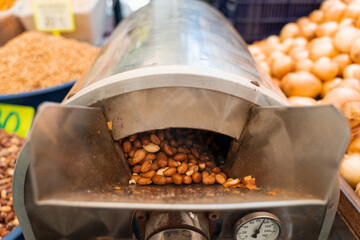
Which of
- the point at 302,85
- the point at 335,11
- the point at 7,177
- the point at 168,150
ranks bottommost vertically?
the point at 7,177

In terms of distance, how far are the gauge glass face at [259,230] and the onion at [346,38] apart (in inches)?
45.6

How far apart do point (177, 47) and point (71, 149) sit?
0.46 meters

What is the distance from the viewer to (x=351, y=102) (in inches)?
46.3

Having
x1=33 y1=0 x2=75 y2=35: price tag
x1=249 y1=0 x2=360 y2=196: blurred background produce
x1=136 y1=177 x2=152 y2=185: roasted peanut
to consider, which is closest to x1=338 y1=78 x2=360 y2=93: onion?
x1=249 y1=0 x2=360 y2=196: blurred background produce

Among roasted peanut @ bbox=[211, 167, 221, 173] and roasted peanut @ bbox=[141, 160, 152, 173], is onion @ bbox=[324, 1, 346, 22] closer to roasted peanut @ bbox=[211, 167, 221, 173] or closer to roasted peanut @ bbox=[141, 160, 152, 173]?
roasted peanut @ bbox=[211, 167, 221, 173]

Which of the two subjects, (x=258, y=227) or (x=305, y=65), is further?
(x=305, y=65)

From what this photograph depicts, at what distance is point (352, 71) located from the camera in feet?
4.67

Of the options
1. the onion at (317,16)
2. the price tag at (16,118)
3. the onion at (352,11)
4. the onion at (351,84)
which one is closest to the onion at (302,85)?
the onion at (351,84)

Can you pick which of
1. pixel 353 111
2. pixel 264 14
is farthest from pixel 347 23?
pixel 353 111

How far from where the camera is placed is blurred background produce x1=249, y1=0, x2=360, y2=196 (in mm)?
1188

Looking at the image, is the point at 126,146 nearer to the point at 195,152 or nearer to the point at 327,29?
the point at 195,152

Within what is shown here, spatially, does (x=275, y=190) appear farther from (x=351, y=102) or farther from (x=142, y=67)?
(x=351, y=102)

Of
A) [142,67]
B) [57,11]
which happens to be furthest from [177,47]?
[57,11]

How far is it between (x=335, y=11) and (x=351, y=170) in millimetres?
1097
